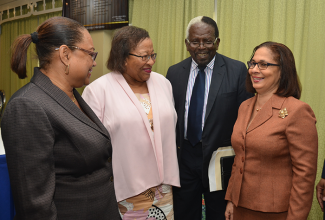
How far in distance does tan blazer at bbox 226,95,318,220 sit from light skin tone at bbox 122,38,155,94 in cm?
74

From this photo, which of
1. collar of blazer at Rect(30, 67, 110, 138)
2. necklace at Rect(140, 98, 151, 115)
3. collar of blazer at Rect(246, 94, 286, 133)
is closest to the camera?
collar of blazer at Rect(30, 67, 110, 138)

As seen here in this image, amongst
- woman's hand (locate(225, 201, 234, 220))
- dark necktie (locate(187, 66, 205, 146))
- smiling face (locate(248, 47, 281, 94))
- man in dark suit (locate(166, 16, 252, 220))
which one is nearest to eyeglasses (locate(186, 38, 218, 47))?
man in dark suit (locate(166, 16, 252, 220))

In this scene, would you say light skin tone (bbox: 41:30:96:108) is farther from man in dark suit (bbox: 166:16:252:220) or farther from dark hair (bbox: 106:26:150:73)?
man in dark suit (bbox: 166:16:252:220)

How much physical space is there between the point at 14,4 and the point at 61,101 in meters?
5.67

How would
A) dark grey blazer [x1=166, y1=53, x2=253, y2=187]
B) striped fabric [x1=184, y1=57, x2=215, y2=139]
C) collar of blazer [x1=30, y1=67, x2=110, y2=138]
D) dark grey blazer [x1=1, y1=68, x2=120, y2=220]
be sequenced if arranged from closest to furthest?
dark grey blazer [x1=1, y1=68, x2=120, y2=220] → collar of blazer [x1=30, y1=67, x2=110, y2=138] → dark grey blazer [x1=166, y1=53, x2=253, y2=187] → striped fabric [x1=184, y1=57, x2=215, y2=139]

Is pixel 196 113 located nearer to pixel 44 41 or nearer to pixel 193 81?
pixel 193 81

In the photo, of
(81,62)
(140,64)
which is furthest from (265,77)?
(81,62)

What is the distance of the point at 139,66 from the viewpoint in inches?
70.4

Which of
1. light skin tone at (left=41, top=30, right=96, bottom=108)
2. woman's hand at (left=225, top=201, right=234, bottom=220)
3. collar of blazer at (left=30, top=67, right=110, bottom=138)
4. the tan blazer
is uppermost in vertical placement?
light skin tone at (left=41, top=30, right=96, bottom=108)

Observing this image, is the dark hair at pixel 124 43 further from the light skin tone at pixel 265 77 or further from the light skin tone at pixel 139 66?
the light skin tone at pixel 265 77

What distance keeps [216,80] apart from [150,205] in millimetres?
1000

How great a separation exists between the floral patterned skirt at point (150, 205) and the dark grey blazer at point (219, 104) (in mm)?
313

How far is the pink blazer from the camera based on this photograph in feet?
5.46

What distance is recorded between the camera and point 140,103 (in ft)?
5.80
